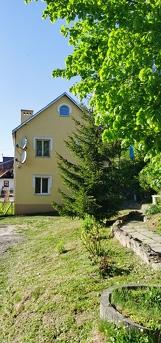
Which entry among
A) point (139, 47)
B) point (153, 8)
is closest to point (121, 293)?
point (139, 47)

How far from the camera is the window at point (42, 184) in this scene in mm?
36594

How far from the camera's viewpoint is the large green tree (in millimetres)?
6441

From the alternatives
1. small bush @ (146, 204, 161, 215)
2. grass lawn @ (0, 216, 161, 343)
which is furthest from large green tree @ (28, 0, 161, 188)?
small bush @ (146, 204, 161, 215)

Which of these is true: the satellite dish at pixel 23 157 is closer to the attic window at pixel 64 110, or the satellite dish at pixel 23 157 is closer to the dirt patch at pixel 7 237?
the attic window at pixel 64 110

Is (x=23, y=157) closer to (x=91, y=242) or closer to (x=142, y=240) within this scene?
(x=91, y=242)

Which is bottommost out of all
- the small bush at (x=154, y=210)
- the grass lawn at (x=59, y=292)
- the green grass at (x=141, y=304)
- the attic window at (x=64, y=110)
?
the grass lawn at (x=59, y=292)

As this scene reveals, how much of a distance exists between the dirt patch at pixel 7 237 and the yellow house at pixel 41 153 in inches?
407

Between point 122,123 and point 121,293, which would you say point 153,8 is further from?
point 121,293

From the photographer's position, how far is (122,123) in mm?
6840

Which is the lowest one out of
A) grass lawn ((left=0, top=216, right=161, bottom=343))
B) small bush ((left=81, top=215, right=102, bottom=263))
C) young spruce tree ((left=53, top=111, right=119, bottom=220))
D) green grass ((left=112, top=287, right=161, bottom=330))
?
grass lawn ((left=0, top=216, right=161, bottom=343))

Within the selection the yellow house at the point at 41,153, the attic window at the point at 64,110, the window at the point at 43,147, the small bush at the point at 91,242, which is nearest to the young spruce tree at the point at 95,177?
the small bush at the point at 91,242

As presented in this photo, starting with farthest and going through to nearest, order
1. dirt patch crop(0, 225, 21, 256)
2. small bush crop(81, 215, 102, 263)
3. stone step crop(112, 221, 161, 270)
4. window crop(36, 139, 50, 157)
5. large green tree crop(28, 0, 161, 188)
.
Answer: window crop(36, 139, 50, 157), dirt patch crop(0, 225, 21, 256), small bush crop(81, 215, 102, 263), stone step crop(112, 221, 161, 270), large green tree crop(28, 0, 161, 188)

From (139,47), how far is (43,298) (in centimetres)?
580

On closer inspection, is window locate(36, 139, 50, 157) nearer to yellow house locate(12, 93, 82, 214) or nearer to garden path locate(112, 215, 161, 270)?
yellow house locate(12, 93, 82, 214)
